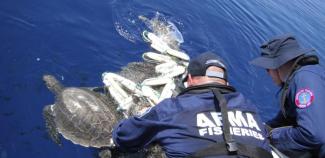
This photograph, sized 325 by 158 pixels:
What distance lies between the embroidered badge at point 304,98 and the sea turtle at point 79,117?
3232 millimetres

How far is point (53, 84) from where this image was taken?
7238 millimetres

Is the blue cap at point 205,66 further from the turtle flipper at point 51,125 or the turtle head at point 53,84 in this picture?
the turtle head at point 53,84

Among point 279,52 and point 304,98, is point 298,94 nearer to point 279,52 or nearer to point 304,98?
point 304,98

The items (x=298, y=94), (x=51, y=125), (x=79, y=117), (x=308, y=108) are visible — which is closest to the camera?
(x=308, y=108)

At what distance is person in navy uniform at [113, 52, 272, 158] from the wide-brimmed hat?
4.36 feet

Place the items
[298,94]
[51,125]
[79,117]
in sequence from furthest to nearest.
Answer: [79,117] < [51,125] < [298,94]

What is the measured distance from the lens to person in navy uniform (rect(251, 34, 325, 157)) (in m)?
4.77

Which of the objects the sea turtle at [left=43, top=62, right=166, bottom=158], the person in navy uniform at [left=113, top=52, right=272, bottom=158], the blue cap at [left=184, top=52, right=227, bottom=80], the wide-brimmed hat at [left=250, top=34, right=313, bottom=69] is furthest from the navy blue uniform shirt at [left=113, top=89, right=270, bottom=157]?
the sea turtle at [left=43, top=62, right=166, bottom=158]

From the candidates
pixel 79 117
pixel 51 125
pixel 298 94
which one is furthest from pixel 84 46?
pixel 298 94

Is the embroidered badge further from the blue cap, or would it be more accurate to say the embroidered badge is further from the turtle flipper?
the turtle flipper

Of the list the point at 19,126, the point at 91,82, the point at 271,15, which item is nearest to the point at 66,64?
the point at 91,82

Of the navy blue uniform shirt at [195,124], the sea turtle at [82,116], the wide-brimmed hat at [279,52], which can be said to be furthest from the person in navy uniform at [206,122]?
the sea turtle at [82,116]

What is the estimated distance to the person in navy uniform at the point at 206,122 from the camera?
12.5 ft

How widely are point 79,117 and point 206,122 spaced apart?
354 centimetres
